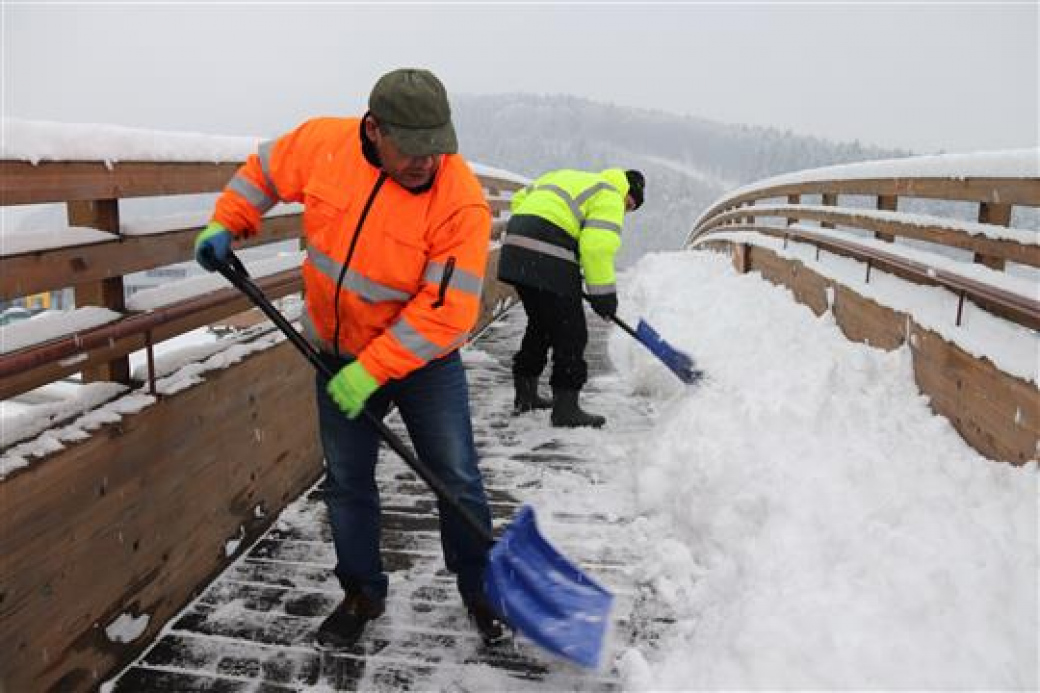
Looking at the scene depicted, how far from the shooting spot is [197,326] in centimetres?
322

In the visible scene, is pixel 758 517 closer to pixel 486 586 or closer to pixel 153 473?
pixel 486 586

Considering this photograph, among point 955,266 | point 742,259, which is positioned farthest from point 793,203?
point 955,266

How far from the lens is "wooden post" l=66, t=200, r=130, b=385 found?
266 cm

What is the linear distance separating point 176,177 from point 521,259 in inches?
100.0

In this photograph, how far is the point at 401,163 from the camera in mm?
2367

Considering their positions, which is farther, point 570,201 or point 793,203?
point 793,203

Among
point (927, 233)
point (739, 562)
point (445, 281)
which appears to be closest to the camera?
point (445, 281)

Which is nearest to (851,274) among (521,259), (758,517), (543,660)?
(521,259)

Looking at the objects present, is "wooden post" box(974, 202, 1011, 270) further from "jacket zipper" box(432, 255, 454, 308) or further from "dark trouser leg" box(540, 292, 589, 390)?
"jacket zipper" box(432, 255, 454, 308)

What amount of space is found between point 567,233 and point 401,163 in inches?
113

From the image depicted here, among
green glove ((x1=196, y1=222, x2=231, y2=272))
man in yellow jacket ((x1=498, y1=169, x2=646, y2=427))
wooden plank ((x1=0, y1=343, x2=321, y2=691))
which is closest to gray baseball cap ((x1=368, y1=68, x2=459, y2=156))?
green glove ((x1=196, y1=222, x2=231, y2=272))

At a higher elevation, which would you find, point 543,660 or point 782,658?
point 782,658

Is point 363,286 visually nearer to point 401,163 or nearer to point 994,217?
point 401,163

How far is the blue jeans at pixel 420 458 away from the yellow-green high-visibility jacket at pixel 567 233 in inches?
89.0
